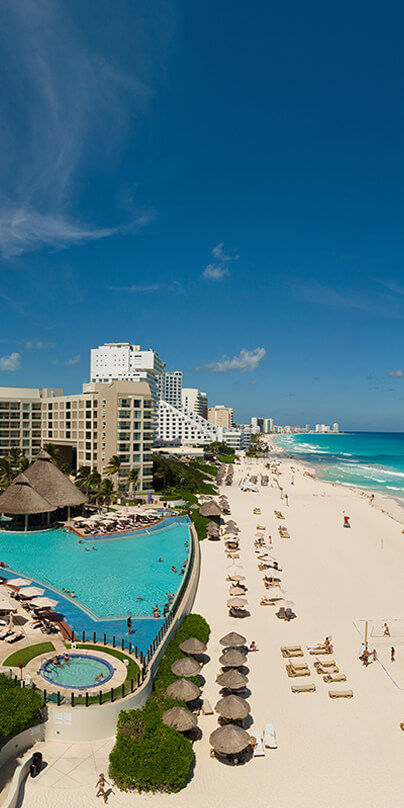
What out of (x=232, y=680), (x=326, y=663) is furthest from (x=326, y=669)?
(x=232, y=680)

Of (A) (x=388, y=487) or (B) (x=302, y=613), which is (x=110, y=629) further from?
(A) (x=388, y=487)

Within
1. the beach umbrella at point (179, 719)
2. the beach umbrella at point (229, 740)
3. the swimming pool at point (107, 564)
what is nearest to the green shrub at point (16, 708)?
the beach umbrella at point (179, 719)

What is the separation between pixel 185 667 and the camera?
19.6 m

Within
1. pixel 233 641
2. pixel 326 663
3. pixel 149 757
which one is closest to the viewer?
pixel 149 757

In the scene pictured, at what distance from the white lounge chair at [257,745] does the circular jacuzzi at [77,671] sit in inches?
243

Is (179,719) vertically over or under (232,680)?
over

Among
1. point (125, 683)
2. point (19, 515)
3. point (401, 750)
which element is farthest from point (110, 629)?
point (19, 515)

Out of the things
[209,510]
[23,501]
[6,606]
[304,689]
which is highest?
[23,501]

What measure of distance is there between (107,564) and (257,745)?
21.0 m

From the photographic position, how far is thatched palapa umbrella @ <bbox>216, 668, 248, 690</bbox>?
19484 mm

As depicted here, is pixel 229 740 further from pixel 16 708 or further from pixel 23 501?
pixel 23 501

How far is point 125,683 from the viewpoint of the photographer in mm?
18422

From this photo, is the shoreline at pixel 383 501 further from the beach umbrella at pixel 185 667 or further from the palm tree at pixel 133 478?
the beach umbrella at pixel 185 667

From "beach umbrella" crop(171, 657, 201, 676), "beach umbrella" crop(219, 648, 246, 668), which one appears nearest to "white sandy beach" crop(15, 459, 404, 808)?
"beach umbrella" crop(219, 648, 246, 668)
